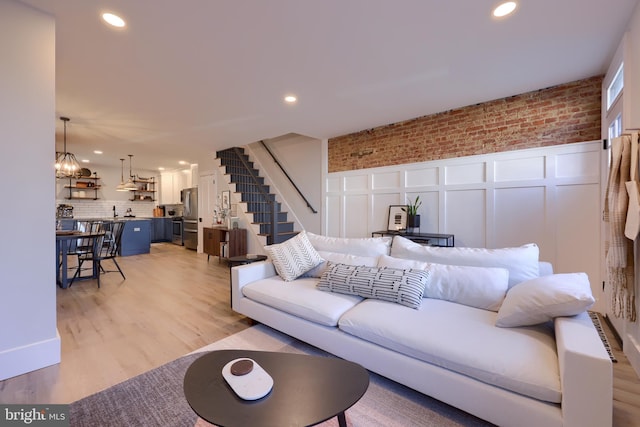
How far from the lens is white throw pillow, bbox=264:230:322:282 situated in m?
2.74

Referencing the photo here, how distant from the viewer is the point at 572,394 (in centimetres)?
112

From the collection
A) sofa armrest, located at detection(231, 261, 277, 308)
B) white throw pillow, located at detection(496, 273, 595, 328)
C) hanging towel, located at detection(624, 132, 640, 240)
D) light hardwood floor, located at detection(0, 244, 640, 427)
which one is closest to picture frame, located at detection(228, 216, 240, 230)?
light hardwood floor, located at detection(0, 244, 640, 427)

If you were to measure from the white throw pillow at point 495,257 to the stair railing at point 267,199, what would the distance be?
10.1 feet

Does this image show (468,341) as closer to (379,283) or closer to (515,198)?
(379,283)

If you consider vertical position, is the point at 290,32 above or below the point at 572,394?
above

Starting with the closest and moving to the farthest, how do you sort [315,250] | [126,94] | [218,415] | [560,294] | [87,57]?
[218,415] < [560,294] < [87,57] < [315,250] < [126,94]

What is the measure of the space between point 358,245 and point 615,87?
2.97 m

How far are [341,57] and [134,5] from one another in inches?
62.6

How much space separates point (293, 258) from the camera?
279cm

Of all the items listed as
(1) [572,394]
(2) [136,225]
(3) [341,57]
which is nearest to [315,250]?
(3) [341,57]

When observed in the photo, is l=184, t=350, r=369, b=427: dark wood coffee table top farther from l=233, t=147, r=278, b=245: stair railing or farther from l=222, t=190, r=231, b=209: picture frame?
l=222, t=190, r=231, b=209: picture frame

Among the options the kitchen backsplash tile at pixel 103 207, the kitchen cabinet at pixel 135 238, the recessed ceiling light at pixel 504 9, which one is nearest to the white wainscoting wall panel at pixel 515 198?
the recessed ceiling light at pixel 504 9

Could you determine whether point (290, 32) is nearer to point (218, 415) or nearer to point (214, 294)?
point (218, 415)

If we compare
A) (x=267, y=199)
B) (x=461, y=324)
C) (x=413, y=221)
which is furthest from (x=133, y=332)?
(x=267, y=199)
